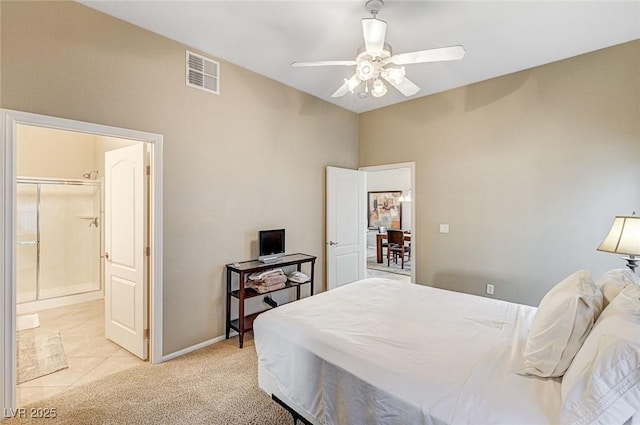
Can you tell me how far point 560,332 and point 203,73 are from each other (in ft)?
11.3

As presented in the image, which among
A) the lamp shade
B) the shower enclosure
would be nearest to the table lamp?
the lamp shade

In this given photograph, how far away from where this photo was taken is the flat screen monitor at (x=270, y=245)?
351 cm

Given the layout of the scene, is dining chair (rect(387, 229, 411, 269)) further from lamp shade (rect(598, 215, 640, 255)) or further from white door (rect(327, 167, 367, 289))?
lamp shade (rect(598, 215, 640, 255))

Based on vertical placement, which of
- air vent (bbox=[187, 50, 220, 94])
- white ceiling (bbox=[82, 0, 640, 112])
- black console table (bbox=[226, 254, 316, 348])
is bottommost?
black console table (bbox=[226, 254, 316, 348])

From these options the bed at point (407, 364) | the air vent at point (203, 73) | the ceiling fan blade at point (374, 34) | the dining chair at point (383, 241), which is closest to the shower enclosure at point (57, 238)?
the air vent at point (203, 73)

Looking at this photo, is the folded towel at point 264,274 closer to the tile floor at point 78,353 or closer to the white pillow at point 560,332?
the tile floor at point 78,353

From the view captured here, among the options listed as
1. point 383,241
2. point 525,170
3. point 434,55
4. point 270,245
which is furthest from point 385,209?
point 434,55

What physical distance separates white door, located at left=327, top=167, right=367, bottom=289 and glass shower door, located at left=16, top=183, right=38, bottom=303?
13.8ft

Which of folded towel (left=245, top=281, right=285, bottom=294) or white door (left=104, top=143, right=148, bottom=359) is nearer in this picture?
Result: white door (left=104, top=143, right=148, bottom=359)

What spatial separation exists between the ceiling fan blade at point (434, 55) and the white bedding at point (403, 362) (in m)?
1.80

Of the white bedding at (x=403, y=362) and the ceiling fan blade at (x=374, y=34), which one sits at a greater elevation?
the ceiling fan blade at (x=374, y=34)

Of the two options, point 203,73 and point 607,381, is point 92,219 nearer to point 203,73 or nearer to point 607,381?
point 203,73

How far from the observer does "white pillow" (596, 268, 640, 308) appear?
5.32 feet

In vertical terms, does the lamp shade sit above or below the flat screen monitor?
above
